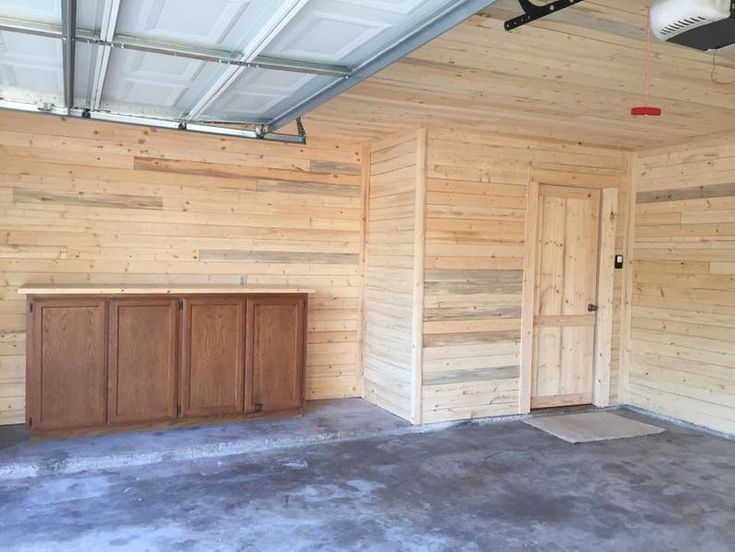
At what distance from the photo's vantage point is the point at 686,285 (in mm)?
5199

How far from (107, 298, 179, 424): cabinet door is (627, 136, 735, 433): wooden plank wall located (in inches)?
157

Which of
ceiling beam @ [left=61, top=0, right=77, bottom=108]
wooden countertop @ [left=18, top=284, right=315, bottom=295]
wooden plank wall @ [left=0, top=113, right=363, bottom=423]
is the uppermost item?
ceiling beam @ [left=61, top=0, right=77, bottom=108]

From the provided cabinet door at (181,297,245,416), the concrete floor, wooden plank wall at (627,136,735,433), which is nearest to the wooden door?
wooden plank wall at (627,136,735,433)

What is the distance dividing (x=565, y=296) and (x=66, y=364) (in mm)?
3956

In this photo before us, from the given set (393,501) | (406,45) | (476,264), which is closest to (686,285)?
(476,264)

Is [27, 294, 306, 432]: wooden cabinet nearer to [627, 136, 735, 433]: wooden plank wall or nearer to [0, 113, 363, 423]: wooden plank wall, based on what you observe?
[0, 113, 363, 423]: wooden plank wall

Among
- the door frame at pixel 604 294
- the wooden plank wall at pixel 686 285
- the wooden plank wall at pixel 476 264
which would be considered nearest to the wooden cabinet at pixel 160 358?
the wooden plank wall at pixel 476 264

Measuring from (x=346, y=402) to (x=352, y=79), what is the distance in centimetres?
315

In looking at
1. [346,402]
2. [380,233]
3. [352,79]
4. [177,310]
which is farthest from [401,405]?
[352,79]

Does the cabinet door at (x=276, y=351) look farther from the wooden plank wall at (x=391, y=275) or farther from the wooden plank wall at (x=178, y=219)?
the wooden plank wall at (x=391, y=275)

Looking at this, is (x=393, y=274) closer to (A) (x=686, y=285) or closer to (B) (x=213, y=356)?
(B) (x=213, y=356)

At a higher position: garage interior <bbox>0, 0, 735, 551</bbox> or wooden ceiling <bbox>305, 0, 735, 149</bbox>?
wooden ceiling <bbox>305, 0, 735, 149</bbox>

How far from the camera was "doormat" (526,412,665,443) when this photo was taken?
15.7 ft

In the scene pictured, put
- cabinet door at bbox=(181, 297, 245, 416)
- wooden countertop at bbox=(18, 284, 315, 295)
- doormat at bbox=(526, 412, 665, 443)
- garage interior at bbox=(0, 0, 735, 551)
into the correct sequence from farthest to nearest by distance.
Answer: doormat at bbox=(526, 412, 665, 443) → cabinet door at bbox=(181, 297, 245, 416) → wooden countertop at bbox=(18, 284, 315, 295) → garage interior at bbox=(0, 0, 735, 551)
